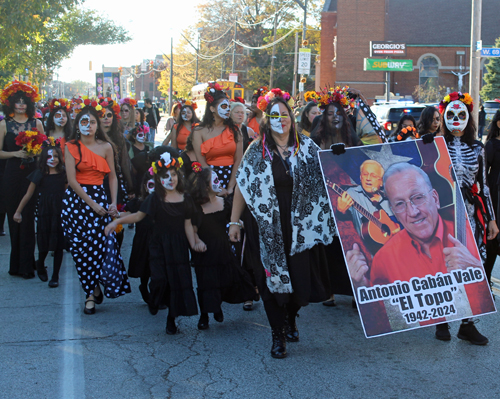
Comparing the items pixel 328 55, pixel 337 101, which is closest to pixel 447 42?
pixel 328 55

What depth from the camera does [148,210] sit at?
507 cm

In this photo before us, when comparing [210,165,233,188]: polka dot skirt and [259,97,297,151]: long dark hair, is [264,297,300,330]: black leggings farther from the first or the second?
[210,165,233,188]: polka dot skirt

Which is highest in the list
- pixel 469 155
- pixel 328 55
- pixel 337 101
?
pixel 328 55

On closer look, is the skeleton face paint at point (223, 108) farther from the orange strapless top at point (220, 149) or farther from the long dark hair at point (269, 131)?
the long dark hair at point (269, 131)

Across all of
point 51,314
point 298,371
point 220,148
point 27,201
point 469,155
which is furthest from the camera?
point 27,201

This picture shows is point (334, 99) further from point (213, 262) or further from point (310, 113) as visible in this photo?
point (213, 262)

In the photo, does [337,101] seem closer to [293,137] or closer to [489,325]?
[293,137]

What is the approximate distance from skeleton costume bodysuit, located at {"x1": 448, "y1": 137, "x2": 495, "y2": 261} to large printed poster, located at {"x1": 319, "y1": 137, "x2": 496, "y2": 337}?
28cm

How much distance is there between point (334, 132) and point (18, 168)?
4011mm

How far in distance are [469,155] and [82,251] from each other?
3684 millimetres

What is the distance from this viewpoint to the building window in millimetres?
58556

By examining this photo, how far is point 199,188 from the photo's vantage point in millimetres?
5250

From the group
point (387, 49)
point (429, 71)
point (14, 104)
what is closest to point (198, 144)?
point (14, 104)

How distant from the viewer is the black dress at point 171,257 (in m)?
4.98
